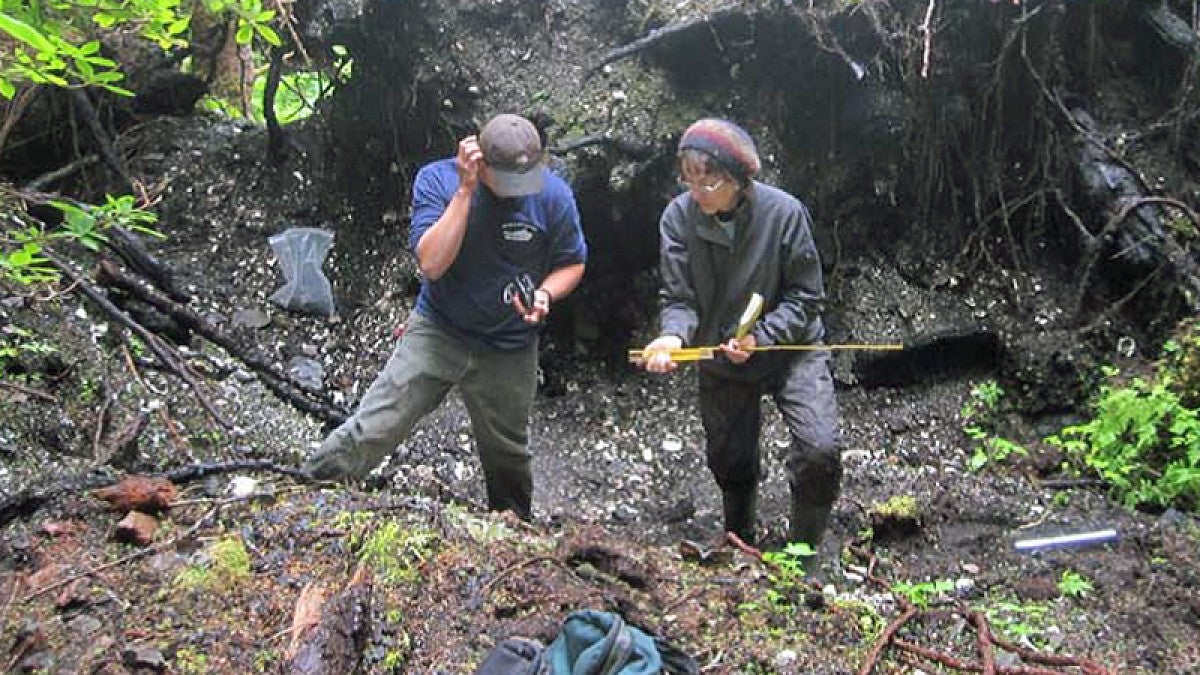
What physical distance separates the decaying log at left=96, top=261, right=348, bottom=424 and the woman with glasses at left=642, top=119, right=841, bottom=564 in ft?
9.17

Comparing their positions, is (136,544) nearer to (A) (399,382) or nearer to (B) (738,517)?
(A) (399,382)

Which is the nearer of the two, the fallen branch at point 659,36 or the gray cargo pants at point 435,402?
the gray cargo pants at point 435,402

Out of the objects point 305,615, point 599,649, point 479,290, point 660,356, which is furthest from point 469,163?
point 599,649

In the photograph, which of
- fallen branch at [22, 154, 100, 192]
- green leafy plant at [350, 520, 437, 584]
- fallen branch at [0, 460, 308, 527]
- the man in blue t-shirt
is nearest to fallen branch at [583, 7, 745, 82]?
the man in blue t-shirt

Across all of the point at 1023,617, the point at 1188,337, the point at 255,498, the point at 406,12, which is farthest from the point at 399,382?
the point at 1188,337

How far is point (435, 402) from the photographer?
202 inches

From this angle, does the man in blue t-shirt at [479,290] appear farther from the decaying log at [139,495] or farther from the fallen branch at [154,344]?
the fallen branch at [154,344]

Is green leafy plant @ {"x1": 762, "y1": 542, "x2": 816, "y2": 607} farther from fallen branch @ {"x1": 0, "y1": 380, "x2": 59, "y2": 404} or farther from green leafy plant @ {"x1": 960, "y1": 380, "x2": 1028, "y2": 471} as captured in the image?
fallen branch @ {"x1": 0, "y1": 380, "x2": 59, "y2": 404}

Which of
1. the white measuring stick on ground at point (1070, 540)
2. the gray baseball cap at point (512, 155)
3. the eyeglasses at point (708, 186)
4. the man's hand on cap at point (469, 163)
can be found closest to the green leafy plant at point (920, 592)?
the white measuring stick on ground at point (1070, 540)

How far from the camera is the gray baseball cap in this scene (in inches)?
181

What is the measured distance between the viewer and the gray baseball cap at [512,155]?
4594 mm

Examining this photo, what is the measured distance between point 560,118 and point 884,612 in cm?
453

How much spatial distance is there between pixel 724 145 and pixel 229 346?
12.7ft

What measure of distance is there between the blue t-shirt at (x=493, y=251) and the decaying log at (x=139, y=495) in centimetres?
140
